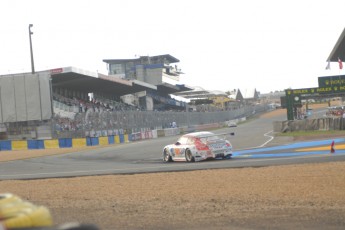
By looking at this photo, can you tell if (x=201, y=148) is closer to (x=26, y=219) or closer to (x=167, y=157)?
(x=167, y=157)

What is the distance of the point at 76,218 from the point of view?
866 cm

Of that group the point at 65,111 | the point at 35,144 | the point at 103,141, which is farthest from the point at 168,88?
the point at 35,144

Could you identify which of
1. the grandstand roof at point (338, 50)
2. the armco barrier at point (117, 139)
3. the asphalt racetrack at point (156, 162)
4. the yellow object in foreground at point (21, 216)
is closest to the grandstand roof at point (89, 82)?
the armco barrier at point (117, 139)

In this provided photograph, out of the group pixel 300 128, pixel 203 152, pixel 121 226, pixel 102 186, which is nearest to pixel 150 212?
pixel 121 226

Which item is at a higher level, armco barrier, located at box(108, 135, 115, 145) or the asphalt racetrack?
armco barrier, located at box(108, 135, 115, 145)

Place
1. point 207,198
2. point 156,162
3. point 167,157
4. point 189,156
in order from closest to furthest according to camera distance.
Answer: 1. point 207,198
2. point 189,156
3. point 167,157
4. point 156,162

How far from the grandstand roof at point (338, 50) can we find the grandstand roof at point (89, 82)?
2400 centimetres

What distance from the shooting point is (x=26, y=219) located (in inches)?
128

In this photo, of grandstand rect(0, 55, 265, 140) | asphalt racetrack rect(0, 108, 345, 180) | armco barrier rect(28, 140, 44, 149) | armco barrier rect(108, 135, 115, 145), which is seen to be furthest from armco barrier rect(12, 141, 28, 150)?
asphalt racetrack rect(0, 108, 345, 180)

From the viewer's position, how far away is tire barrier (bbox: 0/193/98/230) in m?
3.16

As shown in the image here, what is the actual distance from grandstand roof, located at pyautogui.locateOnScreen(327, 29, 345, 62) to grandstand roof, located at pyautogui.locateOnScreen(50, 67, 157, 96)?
24001mm

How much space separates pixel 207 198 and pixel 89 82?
1895 inches

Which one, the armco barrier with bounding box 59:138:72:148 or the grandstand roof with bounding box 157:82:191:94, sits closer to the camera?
the armco barrier with bounding box 59:138:72:148

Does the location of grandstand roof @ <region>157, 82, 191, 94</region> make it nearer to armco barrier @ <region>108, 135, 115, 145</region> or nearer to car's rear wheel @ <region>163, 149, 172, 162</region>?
armco barrier @ <region>108, 135, 115, 145</region>
